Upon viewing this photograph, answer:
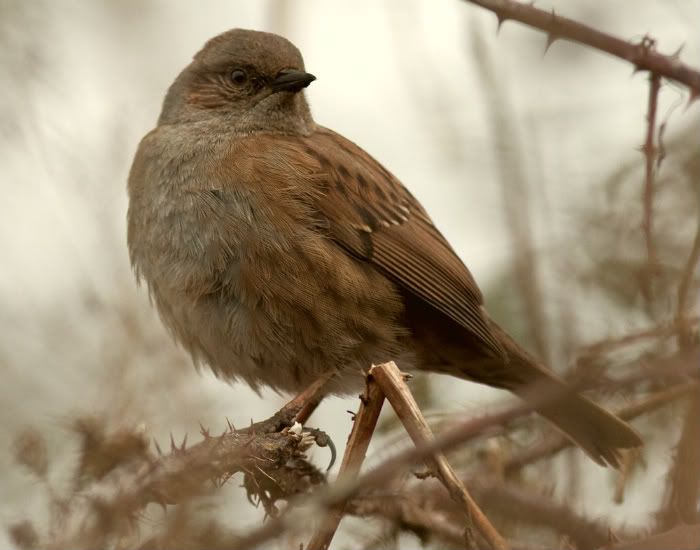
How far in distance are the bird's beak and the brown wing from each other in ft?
0.95

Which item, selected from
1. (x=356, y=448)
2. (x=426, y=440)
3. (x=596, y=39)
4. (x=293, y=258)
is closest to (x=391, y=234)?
(x=293, y=258)

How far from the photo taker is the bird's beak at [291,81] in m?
5.23

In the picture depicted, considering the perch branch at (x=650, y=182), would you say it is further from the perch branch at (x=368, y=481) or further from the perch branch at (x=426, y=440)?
the perch branch at (x=368, y=481)

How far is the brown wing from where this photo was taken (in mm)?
4867

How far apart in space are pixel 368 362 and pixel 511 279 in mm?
910

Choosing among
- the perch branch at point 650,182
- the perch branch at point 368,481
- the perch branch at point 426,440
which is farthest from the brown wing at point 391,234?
the perch branch at point 368,481

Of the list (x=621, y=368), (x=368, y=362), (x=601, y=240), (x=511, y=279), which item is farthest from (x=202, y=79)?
(x=621, y=368)

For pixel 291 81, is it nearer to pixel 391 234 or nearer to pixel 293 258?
pixel 391 234

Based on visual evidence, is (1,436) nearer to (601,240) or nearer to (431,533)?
(431,533)

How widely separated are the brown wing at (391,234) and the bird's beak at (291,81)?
29cm

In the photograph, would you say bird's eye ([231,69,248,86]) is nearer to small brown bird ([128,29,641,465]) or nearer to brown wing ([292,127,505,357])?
small brown bird ([128,29,641,465])

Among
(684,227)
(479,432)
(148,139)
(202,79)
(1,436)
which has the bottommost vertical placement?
(479,432)

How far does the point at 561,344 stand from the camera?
3.35 meters

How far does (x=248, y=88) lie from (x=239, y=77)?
0.34 feet
